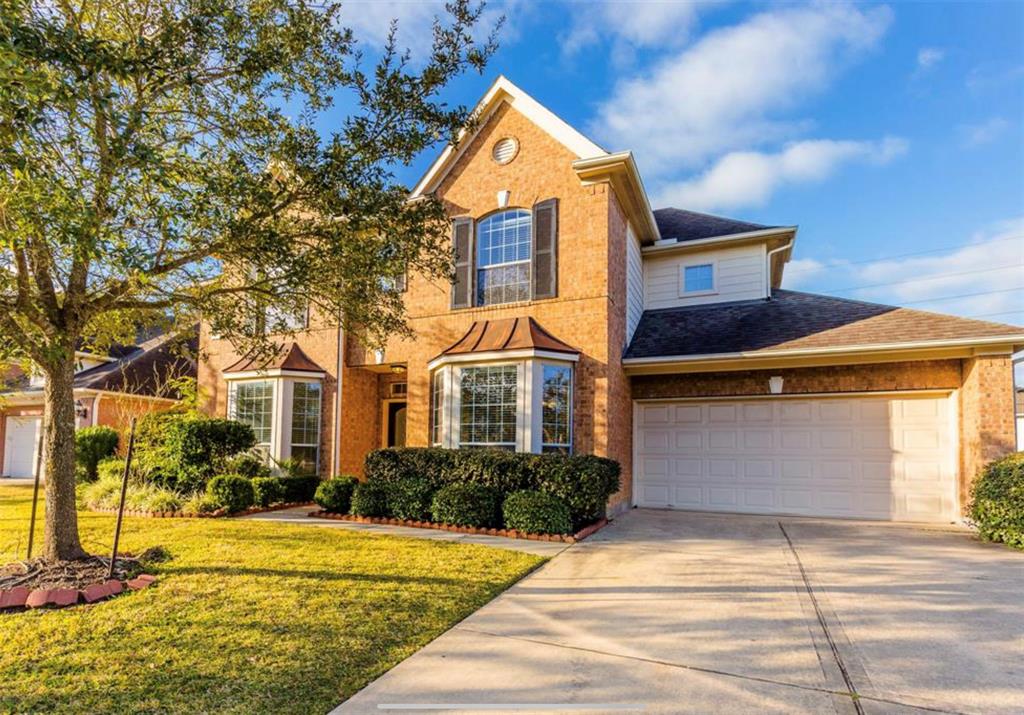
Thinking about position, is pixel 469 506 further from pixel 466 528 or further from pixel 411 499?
pixel 411 499

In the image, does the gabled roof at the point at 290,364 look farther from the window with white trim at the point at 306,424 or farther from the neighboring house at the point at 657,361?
the window with white trim at the point at 306,424

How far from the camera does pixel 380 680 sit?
144 inches

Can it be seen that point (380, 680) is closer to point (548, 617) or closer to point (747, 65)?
point (548, 617)

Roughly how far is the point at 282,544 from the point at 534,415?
4695 mm

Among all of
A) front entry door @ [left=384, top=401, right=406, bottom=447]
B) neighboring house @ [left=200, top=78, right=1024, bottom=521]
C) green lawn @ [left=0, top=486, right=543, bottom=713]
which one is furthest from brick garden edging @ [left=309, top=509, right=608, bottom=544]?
front entry door @ [left=384, top=401, right=406, bottom=447]

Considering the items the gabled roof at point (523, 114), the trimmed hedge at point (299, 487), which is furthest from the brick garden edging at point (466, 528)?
the gabled roof at point (523, 114)

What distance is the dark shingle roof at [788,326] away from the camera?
396 inches

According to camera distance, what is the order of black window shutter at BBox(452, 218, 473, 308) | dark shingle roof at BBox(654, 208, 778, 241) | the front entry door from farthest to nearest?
the front entry door, dark shingle roof at BBox(654, 208, 778, 241), black window shutter at BBox(452, 218, 473, 308)

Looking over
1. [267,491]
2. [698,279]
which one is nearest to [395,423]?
[267,491]

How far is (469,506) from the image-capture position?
9.02 m

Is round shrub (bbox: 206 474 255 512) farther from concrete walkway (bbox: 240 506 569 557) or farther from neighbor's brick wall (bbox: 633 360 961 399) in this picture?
neighbor's brick wall (bbox: 633 360 961 399)

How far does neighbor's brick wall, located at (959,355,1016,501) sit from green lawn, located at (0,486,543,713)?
8181 mm

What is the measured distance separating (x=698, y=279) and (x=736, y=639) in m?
10.3

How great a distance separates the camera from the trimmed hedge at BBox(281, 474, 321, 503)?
1198 centimetres
